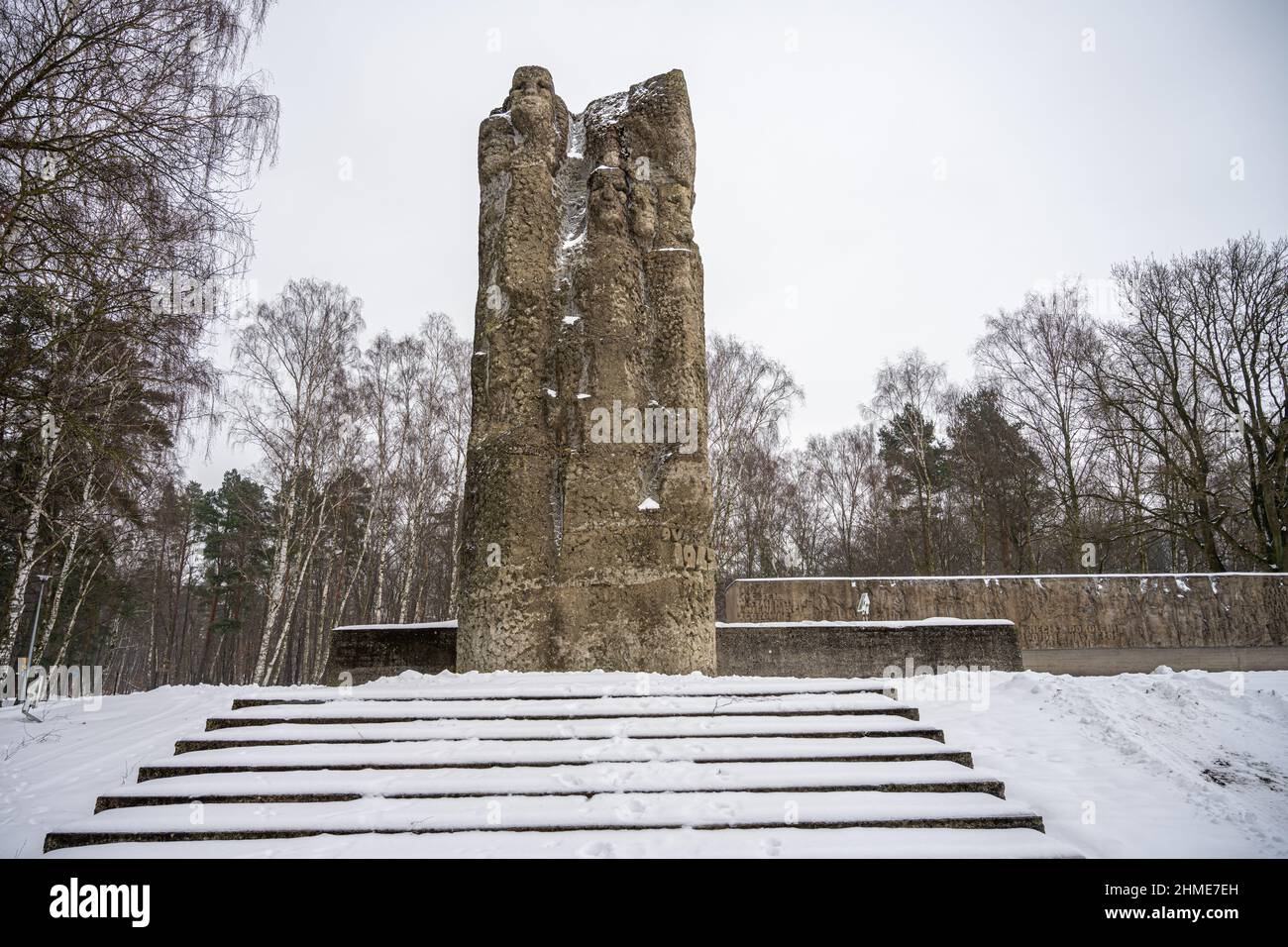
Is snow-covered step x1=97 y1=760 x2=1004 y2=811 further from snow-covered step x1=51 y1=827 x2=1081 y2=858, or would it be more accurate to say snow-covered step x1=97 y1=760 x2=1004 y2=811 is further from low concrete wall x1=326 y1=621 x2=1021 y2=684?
low concrete wall x1=326 y1=621 x2=1021 y2=684

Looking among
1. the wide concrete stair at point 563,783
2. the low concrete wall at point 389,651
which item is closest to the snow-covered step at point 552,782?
the wide concrete stair at point 563,783

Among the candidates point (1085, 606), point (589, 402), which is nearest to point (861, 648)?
point (1085, 606)

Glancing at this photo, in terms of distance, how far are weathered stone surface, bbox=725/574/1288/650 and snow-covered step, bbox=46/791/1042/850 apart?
774cm

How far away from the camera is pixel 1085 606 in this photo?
1042cm

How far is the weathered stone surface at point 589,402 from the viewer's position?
5445mm

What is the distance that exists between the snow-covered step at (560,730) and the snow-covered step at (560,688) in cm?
32

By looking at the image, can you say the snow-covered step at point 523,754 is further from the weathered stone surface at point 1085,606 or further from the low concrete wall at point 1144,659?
the low concrete wall at point 1144,659

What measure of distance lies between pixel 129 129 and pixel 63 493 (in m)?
8.92

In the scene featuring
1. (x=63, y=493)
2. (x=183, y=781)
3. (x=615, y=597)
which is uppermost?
(x=63, y=493)

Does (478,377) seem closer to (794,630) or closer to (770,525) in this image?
(794,630)

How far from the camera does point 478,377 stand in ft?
19.7

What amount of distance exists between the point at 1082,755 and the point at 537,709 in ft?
13.2

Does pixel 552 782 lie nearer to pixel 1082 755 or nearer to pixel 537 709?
pixel 537 709
